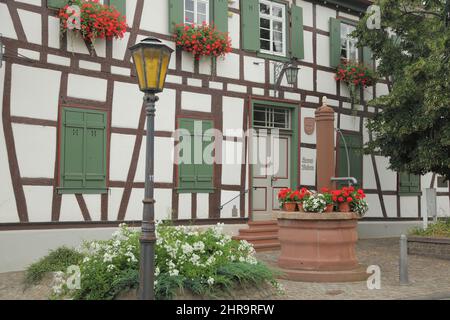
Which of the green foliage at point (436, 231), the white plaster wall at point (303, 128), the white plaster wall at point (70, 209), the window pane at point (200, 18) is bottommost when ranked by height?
the green foliage at point (436, 231)

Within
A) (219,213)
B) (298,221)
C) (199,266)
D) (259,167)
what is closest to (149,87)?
(199,266)

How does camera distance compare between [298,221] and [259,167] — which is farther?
[259,167]

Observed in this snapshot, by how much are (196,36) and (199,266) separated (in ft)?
20.6

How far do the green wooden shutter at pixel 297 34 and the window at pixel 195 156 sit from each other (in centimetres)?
326

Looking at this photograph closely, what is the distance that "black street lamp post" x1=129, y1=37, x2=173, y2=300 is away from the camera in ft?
19.6

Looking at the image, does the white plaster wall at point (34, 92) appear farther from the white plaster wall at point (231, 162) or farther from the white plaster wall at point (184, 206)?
the white plaster wall at point (231, 162)

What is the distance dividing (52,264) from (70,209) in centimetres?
178

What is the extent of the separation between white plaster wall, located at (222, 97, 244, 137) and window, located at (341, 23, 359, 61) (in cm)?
411

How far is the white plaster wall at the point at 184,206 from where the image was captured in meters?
12.0

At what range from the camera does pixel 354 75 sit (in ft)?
50.0

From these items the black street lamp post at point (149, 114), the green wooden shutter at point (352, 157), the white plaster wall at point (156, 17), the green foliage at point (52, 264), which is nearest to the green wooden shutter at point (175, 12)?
the white plaster wall at point (156, 17)

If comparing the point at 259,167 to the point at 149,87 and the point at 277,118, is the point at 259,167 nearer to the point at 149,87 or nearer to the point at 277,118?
the point at 277,118

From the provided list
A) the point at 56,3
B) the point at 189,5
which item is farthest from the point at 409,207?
the point at 56,3
